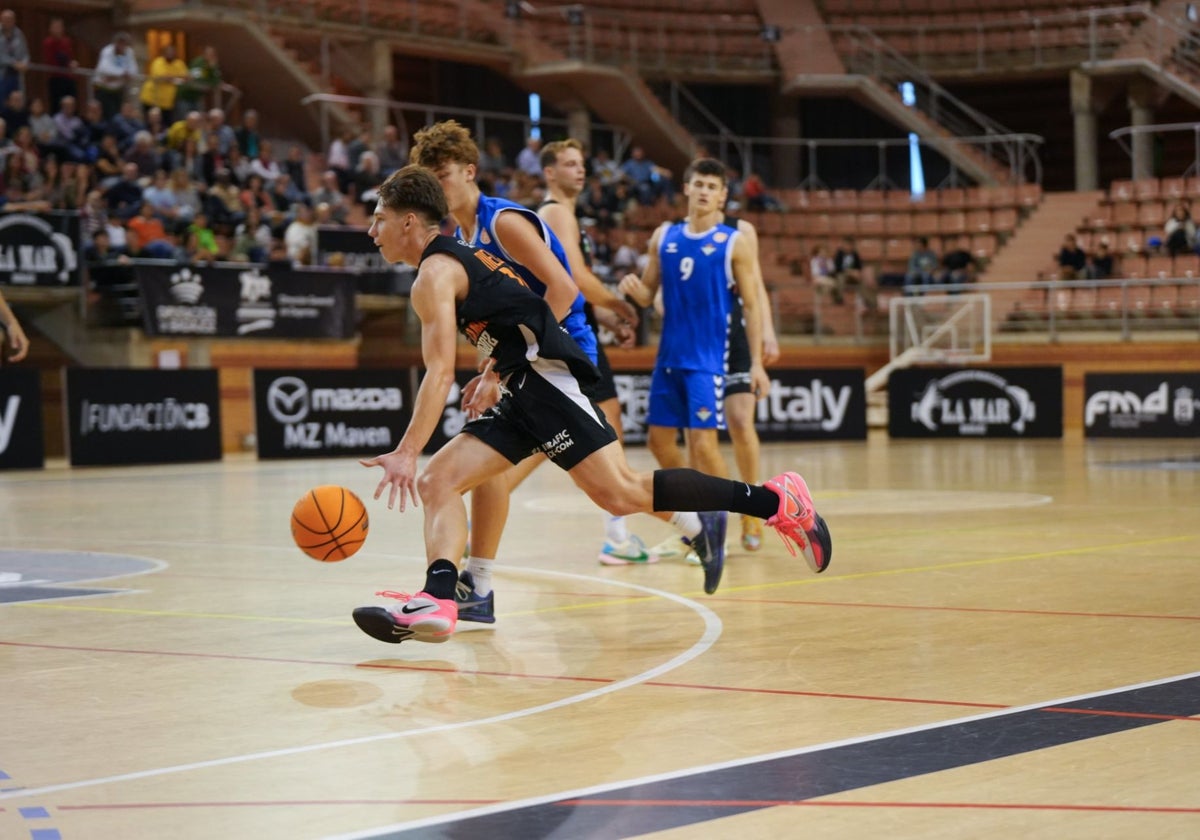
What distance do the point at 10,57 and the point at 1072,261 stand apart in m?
17.4

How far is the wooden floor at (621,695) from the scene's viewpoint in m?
3.42

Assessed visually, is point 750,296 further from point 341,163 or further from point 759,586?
point 341,163

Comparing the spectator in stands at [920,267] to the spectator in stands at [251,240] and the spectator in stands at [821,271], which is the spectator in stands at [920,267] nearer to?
the spectator in stands at [821,271]

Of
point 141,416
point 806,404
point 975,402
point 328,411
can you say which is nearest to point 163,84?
point 328,411

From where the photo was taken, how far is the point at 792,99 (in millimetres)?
35750

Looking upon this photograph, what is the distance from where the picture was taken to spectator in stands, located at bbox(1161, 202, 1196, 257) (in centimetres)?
2630

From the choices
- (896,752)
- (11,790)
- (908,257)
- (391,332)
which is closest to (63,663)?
(11,790)

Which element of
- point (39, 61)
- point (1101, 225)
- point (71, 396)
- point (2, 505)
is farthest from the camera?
point (1101, 225)

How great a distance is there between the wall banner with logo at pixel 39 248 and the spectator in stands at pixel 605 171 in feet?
34.8

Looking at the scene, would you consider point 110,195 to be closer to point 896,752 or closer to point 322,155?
point 322,155

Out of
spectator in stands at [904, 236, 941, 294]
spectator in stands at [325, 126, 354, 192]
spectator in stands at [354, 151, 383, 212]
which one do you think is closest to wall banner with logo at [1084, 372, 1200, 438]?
spectator in stands at [904, 236, 941, 294]

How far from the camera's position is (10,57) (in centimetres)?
2136

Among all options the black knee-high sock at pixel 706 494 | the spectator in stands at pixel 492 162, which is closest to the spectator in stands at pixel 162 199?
the spectator in stands at pixel 492 162

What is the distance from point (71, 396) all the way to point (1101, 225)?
62.6 ft
